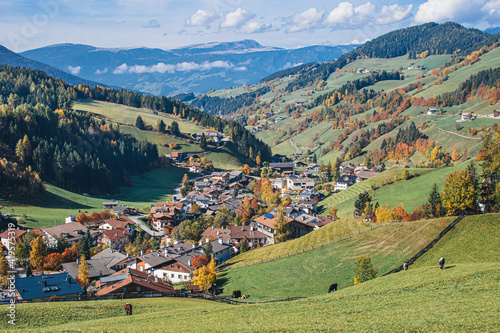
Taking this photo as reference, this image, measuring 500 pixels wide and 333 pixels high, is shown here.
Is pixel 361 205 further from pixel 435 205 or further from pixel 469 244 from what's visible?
pixel 469 244

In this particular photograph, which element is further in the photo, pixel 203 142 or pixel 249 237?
pixel 203 142

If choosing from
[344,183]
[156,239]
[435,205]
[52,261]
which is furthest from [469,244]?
[344,183]

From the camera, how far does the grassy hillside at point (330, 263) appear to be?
4134 centimetres

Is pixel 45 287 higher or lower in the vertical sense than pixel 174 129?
lower

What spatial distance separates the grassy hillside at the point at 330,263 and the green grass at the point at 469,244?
2016 millimetres

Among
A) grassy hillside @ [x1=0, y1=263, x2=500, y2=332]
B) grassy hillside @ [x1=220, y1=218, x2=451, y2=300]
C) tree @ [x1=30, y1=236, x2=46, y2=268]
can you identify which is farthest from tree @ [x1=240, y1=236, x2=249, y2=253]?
grassy hillside @ [x1=0, y1=263, x2=500, y2=332]

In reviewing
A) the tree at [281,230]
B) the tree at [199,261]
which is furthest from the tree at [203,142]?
the tree at [199,261]

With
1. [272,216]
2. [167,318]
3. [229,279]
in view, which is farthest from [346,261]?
[272,216]

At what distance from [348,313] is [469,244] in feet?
76.6

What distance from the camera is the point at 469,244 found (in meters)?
38.4

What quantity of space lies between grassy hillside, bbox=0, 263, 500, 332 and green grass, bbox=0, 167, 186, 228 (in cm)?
6343

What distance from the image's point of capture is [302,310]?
2438 centimetres

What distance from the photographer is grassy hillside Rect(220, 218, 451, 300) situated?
1628 inches

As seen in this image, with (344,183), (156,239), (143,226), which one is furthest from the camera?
(344,183)
